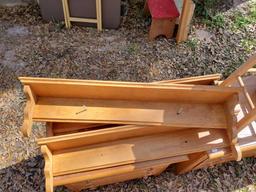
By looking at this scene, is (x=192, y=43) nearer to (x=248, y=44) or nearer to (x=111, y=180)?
(x=248, y=44)

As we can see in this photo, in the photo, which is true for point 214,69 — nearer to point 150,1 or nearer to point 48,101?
point 150,1

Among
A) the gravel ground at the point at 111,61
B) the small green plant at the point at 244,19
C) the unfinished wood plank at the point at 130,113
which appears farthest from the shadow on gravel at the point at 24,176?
the small green plant at the point at 244,19

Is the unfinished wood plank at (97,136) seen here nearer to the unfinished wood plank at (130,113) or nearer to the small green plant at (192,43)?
the unfinished wood plank at (130,113)

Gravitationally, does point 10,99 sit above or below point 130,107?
above

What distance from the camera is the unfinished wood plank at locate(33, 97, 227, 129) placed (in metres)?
1.62

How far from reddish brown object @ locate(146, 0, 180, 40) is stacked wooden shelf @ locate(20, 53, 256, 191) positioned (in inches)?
41.2

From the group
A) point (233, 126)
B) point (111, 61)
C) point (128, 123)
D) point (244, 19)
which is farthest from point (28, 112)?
point (244, 19)

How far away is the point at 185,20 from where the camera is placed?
262cm

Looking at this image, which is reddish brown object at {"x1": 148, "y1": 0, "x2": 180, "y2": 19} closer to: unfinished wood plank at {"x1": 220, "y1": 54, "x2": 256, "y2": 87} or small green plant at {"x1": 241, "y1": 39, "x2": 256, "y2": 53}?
small green plant at {"x1": 241, "y1": 39, "x2": 256, "y2": 53}

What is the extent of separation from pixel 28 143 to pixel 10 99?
0.45 metres

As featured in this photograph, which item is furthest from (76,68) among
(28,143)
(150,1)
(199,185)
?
(199,185)

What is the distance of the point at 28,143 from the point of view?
7.32 ft

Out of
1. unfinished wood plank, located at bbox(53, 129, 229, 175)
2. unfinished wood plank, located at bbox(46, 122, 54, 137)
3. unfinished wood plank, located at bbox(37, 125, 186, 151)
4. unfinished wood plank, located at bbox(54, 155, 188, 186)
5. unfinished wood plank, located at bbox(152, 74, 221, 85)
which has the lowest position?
unfinished wood plank, located at bbox(54, 155, 188, 186)

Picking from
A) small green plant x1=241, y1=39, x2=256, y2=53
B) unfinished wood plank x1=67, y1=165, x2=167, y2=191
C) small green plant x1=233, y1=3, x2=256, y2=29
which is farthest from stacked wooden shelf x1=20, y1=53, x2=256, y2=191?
small green plant x1=233, y1=3, x2=256, y2=29
